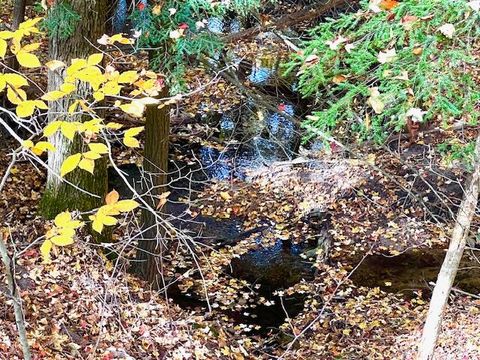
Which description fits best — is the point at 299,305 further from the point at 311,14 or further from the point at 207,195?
the point at 311,14

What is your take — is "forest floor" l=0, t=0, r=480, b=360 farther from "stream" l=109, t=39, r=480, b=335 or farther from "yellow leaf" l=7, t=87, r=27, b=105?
"yellow leaf" l=7, t=87, r=27, b=105

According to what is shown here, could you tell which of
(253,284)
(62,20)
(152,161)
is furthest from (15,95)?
(253,284)

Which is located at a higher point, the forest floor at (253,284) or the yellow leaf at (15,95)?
the yellow leaf at (15,95)

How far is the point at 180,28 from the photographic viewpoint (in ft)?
16.3

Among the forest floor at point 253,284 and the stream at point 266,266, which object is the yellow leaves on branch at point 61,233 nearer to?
the forest floor at point 253,284

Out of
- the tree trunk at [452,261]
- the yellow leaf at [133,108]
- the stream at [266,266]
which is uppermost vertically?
the yellow leaf at [133,108]

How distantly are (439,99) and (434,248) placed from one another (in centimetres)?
657

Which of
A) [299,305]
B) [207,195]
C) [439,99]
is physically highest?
[439,99]

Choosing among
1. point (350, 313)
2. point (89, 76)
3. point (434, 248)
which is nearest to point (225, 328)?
point (350, 313)

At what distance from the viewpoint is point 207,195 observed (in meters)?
10.5

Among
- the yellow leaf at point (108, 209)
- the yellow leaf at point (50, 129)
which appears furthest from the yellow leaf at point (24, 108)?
the yellow leaf at point (108, 209)

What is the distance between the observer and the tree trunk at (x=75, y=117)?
18.2ft

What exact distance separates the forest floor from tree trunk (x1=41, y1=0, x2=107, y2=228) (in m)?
0.38

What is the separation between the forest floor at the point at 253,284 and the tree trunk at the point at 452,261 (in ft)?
1.70
